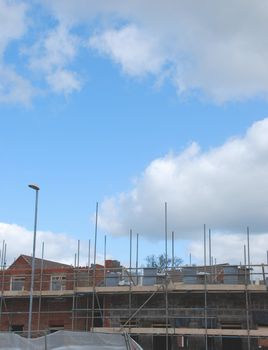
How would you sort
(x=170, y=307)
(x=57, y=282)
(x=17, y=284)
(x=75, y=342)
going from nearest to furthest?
(x=75, y=342), (x=170, y=307), (x=57, y=282), (x=17, y=284)

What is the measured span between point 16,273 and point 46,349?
1765 centimetres

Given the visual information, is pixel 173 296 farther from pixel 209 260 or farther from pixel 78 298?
pixel 78 298

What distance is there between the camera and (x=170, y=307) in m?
28.2

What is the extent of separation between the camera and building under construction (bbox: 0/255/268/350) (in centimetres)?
2672

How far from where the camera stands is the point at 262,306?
2697cm

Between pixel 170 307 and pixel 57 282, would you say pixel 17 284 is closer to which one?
pixel 57 282

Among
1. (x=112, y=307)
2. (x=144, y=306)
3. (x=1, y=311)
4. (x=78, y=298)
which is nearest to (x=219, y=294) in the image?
(x=144, y=306)

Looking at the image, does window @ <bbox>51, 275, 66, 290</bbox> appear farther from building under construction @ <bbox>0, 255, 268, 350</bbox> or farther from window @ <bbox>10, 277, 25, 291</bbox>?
window @ <bbox>10, 277, 25, 291</bbox>

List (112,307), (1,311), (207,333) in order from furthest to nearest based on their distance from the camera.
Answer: (1,311), (112,307), (207,333)

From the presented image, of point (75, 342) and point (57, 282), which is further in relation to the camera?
point (57, 282)

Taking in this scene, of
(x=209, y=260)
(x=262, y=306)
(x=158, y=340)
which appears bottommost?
(x=158, y=340)

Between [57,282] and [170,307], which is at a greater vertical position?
[57,282]

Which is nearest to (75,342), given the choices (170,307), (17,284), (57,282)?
(170,307)

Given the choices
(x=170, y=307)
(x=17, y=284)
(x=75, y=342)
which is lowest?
(x=75, y=342)
